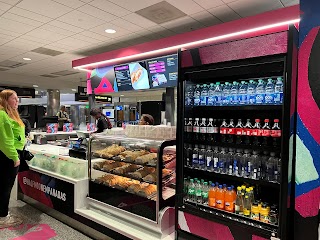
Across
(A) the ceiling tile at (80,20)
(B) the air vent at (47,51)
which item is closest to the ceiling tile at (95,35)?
(A) the ceiling tile at (80,20)

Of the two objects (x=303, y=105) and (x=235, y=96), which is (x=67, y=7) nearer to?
(x=235, y=96)

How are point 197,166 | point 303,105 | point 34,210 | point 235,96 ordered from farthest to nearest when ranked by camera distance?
point 34,210 → point 197,166 → point 235,96 → point 303,105

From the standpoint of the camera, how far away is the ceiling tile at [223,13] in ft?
12.3

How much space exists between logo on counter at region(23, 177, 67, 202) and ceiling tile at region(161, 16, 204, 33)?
128 inches

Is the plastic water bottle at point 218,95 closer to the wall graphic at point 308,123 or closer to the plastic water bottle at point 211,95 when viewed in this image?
the plastic water bottle at point 211,95

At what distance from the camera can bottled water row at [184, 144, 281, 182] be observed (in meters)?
2.47

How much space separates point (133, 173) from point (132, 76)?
2311mm

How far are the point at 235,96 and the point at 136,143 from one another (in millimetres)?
1379

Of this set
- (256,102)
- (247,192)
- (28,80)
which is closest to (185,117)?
(256,102)

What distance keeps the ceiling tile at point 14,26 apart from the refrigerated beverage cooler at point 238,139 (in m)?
3.38

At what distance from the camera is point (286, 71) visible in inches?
83.7

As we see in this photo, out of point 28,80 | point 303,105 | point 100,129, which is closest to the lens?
point 303,105

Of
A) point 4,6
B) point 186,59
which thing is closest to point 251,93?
point 186,59

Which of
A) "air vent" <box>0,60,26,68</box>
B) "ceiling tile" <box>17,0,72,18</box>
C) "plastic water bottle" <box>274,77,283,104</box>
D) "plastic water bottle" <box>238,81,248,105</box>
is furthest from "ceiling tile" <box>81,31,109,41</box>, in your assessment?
"air vent" <box>0,60,26,68</box>
